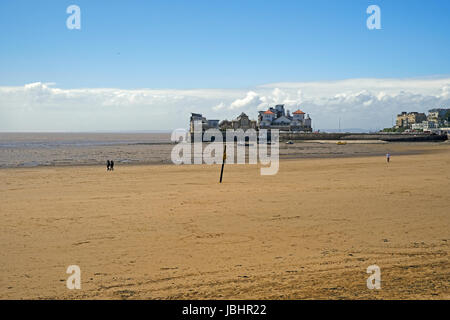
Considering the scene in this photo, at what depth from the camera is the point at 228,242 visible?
9875mm

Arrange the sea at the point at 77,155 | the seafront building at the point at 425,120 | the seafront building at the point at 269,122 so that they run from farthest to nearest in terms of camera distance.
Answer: the seafront building at the point at 425,120 → the seafront building at the point at 269,122 → the sea at the point at 77,155

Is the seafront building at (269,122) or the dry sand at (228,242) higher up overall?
the seafront building at (269,122)

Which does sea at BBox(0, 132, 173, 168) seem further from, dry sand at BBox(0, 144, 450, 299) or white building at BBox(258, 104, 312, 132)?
white building at BBox(258, 104, 312, 132)

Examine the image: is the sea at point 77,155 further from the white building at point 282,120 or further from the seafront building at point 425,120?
the seafront building at point 425,120

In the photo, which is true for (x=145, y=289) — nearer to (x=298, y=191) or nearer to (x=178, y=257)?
(x=178, y=257)

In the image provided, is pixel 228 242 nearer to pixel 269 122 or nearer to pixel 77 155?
pixel 77 155

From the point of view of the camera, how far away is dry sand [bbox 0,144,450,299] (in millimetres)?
6875

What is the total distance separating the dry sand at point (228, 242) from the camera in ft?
22.6

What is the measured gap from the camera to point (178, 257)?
8.67 metres

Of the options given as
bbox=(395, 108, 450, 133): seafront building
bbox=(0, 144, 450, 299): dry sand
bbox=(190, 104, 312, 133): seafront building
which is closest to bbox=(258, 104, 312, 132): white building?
bbox=(190, 104, 312, 133): seafront building

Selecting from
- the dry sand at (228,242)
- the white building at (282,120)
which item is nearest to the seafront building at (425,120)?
the white building at (282,120)

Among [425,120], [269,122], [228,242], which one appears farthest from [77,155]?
[425,120]

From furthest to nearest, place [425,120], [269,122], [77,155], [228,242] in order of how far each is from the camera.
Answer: [425,120]
[269,122]
[77,155]
[228,242]
